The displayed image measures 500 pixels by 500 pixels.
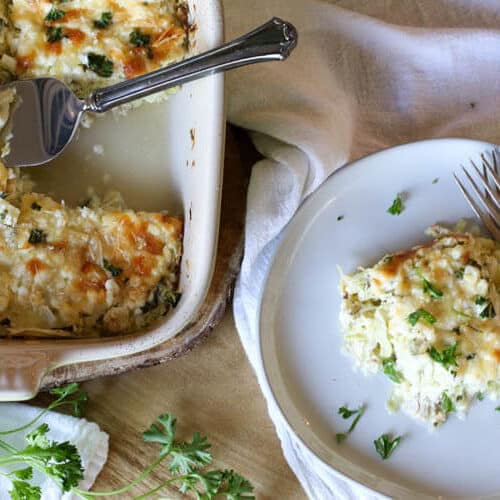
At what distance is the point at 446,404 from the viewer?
84.3 inches

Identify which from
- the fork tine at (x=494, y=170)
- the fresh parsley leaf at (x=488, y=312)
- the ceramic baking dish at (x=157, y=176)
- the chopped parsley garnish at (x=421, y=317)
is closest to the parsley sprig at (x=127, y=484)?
the ceramic baking dish at (x=157, y=176)

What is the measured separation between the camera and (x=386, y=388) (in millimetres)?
2186

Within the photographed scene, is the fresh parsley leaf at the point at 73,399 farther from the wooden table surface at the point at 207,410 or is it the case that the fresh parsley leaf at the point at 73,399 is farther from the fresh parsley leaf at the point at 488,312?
the fresh parsley leaf at the point at 488,312

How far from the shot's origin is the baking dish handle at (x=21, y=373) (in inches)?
71.2

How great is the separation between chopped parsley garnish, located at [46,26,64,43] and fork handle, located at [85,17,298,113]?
1.02 ft

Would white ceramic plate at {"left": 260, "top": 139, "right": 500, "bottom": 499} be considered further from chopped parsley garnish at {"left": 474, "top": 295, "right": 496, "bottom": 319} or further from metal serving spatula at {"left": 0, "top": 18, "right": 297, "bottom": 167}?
metal serving spatula at {"left": 0, "top": 18, "right": 297, "bottom": 167}

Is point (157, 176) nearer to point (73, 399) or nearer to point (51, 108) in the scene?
point (51, 108)

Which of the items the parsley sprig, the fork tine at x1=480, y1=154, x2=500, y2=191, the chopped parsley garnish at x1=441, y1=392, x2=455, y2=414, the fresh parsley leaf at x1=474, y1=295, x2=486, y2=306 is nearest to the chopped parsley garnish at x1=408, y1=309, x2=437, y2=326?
the fresh parsley leaf at x1=474, y1=295, x2=486, y2=306

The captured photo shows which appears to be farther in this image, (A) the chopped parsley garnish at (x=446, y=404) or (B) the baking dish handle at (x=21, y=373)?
(A) the chopped parsley garnish at (x=446, y=404)

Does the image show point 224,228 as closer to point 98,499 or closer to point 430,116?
point 430,116

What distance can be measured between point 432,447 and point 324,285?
0.55 metres

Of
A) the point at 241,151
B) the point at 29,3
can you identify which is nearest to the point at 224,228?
the point at 241,151

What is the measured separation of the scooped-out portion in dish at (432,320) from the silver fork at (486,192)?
11 cm

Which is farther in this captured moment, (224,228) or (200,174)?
(224,228)
